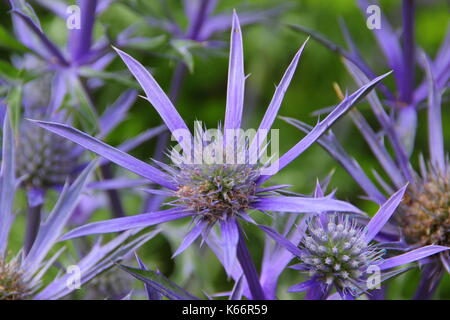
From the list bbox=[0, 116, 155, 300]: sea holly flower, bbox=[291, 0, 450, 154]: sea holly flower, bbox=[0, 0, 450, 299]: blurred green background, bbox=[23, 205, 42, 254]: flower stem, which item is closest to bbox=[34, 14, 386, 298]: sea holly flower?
bbox=[0, 116, 155, 300]: sea holly flower

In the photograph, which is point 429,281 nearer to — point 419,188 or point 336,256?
point 419,188

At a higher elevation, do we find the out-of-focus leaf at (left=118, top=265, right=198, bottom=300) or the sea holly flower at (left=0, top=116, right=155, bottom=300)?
the sea holly flower at (left=0, top=116, right=155, bottom=300)

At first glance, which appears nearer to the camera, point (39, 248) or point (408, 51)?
point (39, 248)

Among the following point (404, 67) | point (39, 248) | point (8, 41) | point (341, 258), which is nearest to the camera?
point (341, 258)

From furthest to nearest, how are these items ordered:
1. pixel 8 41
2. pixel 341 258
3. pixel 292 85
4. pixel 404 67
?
pixel 292 85
pixel 404 67
pixel 8 41
pixel 341 258

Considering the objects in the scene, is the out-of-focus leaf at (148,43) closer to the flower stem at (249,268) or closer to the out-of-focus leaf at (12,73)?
the out-of-focus leaf at (12,73)

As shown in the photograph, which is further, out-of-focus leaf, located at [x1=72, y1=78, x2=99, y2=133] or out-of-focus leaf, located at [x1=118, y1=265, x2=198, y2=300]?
out-of-focus leaf, located at [x1=72, y1=78, x2=99, y2=133]

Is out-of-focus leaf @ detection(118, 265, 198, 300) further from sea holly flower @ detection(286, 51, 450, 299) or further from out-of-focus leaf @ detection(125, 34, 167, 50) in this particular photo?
out-of-focus leaf @ detection(125, 34, 167, 50)

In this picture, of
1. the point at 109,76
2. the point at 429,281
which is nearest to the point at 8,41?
the point at 109,76
